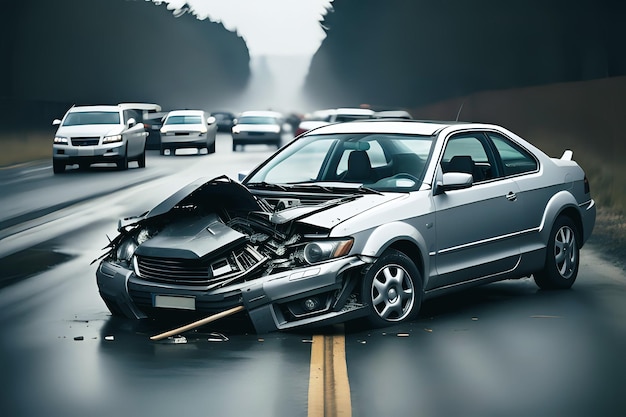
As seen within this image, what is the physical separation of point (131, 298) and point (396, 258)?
191 centimetres

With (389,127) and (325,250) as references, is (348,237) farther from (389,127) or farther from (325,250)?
(389,127)

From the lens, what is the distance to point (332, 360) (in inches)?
333

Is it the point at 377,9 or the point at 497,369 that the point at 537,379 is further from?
the point at 377,9

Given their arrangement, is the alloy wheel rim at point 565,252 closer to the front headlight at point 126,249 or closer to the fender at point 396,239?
the fender at point 396,239

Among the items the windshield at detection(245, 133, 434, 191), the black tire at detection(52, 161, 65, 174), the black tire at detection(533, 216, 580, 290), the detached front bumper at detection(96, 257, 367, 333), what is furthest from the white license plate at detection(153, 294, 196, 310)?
the black tire at detection(52, 161, 65, 174)

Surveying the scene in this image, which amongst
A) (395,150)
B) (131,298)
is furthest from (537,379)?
(395,150)

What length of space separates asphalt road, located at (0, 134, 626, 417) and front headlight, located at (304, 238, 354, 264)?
0.56 metres

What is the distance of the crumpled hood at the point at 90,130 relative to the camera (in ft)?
116

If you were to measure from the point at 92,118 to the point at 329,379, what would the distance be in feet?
98.1

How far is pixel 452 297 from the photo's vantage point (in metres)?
11.5

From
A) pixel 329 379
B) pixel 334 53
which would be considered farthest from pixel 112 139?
pixel 334 53

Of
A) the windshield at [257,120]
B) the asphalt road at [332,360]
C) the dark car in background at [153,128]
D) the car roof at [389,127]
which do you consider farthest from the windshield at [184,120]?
the car roof at [389,127]

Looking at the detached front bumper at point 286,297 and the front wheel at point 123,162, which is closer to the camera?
the detached front bumper at point 286,297

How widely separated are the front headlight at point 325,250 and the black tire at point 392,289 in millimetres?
252
